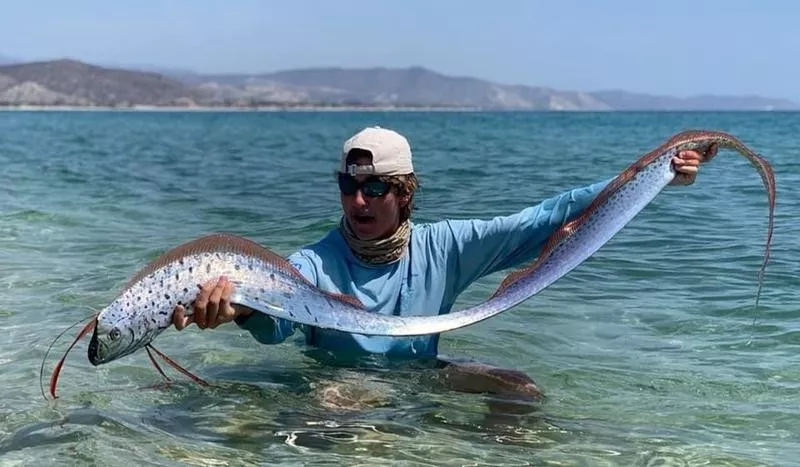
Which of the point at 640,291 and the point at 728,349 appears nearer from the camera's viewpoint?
the point at 728,349

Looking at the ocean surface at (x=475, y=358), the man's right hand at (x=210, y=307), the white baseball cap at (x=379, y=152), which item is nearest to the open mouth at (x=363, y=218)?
the white baseball cap at (x=379, y=152)

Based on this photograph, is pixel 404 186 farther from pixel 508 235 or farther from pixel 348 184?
pixel 508 235

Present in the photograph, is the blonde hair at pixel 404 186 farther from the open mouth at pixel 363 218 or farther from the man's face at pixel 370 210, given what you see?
the open mouth at pixel 363 218

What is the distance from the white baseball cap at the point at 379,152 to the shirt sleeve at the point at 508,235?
0.58m

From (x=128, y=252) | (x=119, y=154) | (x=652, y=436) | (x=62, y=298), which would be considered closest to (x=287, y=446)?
(x=652, y=436)

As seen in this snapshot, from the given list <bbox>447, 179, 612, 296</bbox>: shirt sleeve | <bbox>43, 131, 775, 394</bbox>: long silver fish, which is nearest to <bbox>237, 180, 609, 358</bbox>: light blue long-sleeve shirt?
<bbox>447, 179, 612, 296</bbox>: shirt sleeve

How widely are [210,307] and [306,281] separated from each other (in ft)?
1.62

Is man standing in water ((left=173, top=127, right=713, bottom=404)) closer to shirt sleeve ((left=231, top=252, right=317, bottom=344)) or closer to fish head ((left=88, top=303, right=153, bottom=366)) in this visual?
shirt sleeve ((left=231, top=252, right=317, bottom=344))

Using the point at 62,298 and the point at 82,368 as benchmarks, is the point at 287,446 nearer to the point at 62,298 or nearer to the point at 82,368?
the point at 82,368

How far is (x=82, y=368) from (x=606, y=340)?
4000 mm

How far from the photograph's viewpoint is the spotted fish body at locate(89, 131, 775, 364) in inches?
168

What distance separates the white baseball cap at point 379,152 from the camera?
4906mm

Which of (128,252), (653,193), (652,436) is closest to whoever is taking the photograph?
(653,193)

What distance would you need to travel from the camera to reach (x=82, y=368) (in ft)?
21.1
